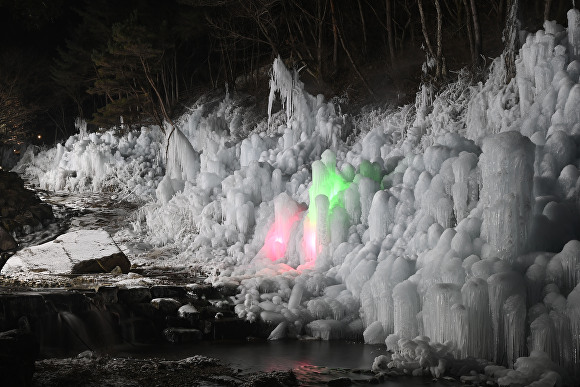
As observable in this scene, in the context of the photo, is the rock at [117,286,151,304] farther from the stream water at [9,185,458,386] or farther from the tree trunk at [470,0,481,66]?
the tree trunk at [470,0,481,66]

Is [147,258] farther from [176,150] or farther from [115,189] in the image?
[115,189]

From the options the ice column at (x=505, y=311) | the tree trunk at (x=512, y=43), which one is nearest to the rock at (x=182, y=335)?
the ice column at (x=505, y=311)

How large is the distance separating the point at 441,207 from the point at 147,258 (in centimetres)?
806

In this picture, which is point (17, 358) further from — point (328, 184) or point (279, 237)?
point (328, 184)

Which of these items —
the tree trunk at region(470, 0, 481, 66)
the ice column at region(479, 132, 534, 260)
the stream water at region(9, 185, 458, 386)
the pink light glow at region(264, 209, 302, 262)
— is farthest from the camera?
the tree trunk at region(470, 0, 481, 66)

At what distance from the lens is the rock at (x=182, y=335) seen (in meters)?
10.4

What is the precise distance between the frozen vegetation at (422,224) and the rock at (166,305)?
3.71 ft

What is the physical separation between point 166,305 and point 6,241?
7.79 metres

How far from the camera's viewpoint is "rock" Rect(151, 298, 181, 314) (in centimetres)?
1089

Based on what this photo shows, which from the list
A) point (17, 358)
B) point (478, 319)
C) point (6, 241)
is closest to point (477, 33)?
point (478, 319)

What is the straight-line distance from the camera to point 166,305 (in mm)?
10930

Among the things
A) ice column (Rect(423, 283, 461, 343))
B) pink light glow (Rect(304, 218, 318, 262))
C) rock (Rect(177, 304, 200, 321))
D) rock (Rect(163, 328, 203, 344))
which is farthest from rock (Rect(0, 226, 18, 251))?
ice column (Rect(423, 283, 461, 343))

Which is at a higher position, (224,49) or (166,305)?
(224,49)

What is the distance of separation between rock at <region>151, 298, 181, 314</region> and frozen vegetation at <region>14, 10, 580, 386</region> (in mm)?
1132
